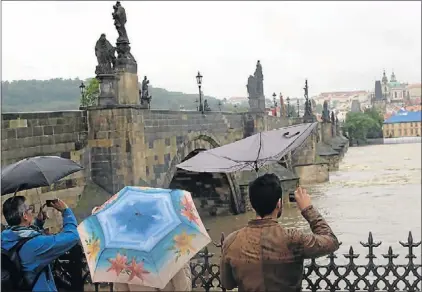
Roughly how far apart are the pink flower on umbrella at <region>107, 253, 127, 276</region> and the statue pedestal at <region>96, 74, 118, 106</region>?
10.0 metres

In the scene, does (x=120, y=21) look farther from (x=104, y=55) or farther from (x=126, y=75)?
(x=126, y=75)

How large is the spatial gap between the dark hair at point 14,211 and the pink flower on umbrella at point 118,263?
3.07 feet

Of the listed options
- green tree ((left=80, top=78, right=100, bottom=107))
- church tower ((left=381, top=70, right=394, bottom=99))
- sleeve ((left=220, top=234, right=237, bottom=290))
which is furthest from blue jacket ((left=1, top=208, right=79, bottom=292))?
church tower ((left=381, top=70, right=394, bottom=99))

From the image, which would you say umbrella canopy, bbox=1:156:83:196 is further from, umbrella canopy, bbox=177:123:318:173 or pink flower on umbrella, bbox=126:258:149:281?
pink flower on umbrella, bbox=126:258:149:281

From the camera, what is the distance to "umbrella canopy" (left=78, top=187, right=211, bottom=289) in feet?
10.4

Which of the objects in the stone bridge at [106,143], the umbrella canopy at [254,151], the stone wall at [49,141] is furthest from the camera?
the stone bridge at [106,143]

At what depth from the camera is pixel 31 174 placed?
4.54 meters

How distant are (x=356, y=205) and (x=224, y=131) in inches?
243

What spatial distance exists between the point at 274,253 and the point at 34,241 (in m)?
1.48

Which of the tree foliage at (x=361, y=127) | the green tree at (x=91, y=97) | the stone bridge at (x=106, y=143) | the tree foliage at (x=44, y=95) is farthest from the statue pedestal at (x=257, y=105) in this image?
the tree foliage at (x=361, y=127)

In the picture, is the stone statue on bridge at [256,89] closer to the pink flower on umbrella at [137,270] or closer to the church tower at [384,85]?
the pink flower on umbrella at [137,270]

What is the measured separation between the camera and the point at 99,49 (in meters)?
13.0

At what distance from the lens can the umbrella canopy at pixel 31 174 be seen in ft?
14.7

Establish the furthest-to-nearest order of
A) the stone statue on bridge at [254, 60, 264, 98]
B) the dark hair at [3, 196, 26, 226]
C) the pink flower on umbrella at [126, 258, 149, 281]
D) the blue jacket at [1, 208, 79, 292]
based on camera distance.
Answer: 1. the stone statue on bridge at [254, 60, 264, 98]
2. the dark hair at [3, 196, 26, 226]
3. the blue jacket at [1, 208, 79, 292]
4. the pink flower on umbrella at [126, 258, 149, 281]
